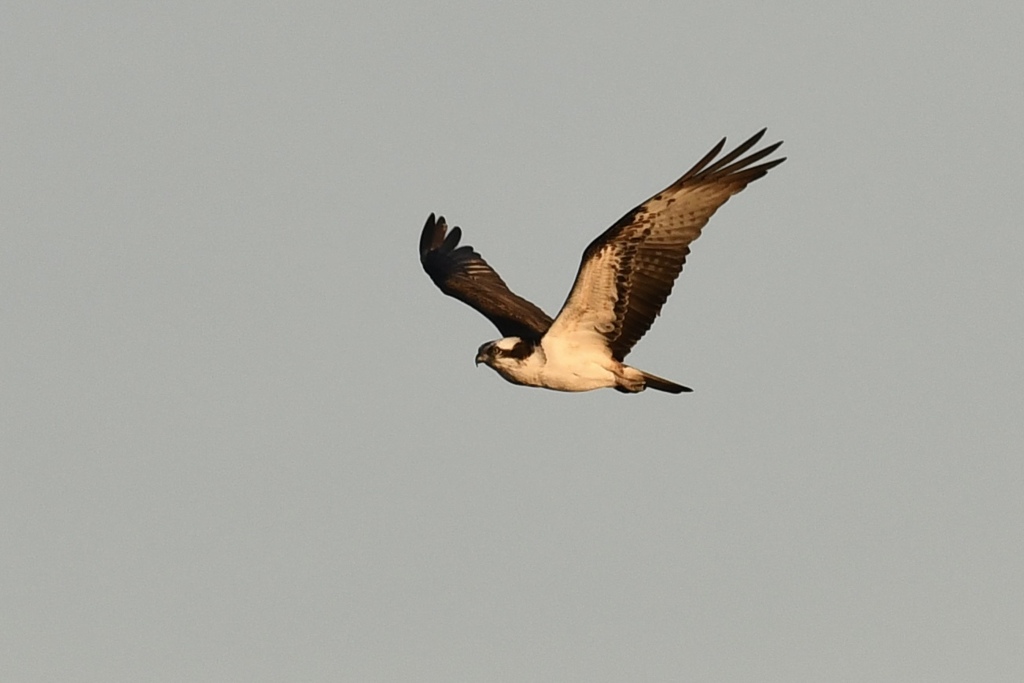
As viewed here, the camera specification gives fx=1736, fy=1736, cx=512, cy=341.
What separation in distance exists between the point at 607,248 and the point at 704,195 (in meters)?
1.04

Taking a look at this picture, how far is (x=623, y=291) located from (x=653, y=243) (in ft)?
1.77

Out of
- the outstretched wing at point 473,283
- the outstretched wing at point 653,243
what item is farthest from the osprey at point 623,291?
the outstretched wing at point 473,283

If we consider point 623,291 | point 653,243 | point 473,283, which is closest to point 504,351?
point 623,291

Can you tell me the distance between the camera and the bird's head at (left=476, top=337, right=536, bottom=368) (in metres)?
16.6

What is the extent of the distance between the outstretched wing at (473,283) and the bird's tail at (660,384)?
1497 mm

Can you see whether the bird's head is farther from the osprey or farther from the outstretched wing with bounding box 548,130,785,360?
the outstretched wing with bounding box 548,130,785,360

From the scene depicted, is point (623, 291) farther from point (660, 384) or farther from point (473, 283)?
point (473, 283)

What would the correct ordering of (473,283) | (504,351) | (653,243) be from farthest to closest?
(473,283)
(504,351)
(653,243)

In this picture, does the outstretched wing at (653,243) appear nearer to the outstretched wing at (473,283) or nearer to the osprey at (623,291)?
the osprey at (623,291)

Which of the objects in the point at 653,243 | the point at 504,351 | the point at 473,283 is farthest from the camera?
the point at 473,283

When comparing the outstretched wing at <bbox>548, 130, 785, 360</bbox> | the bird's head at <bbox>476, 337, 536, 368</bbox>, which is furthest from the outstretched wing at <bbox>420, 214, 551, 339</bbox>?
the outstretched wing at <bbox>548, 130, 785, 360</bbox>

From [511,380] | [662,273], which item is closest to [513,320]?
[511,380]

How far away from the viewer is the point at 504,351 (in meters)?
16.6

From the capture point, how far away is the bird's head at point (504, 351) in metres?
16.6
